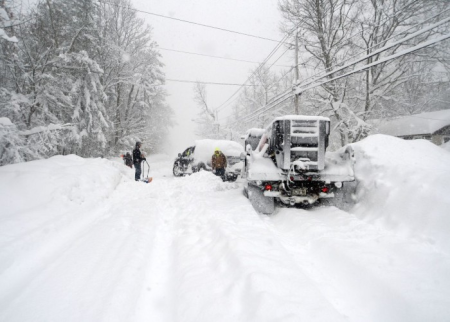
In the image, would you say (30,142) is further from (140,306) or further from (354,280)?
Result: (354,280)

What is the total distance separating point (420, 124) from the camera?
2689 cm

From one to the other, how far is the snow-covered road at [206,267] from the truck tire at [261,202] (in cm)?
54

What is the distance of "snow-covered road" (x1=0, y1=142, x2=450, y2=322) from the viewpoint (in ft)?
6.45

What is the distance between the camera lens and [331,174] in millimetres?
4984

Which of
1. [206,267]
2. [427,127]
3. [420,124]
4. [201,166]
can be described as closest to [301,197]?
[206,267]

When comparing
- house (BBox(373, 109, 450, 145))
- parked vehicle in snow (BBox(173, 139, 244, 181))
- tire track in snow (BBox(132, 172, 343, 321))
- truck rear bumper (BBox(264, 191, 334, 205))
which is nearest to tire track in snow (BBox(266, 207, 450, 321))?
tire track in snow (BBox(132, 172, 343, 321))

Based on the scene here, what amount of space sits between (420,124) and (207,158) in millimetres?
29441

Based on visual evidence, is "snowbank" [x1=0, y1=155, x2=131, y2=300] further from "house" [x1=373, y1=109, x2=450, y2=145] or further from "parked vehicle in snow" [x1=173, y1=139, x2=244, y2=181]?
"house" [x1=373, y1=109, x2=450, y2=145]

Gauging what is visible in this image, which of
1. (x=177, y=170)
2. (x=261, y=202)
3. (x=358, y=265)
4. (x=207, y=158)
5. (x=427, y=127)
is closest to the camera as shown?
(x=358, y=265)

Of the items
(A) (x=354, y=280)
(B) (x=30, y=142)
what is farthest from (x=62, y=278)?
(B) (x=30, y=142)

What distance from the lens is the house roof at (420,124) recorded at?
25531mm

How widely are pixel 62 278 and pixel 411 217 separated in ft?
16.2

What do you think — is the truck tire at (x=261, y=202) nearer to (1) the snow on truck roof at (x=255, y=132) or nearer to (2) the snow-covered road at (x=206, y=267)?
(2) the snow-covered road at (x=206, y=267)

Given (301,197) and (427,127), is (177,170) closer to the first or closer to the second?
(301,197)
